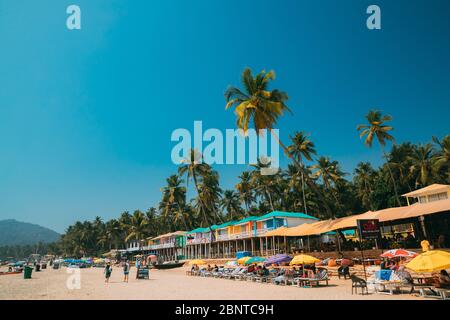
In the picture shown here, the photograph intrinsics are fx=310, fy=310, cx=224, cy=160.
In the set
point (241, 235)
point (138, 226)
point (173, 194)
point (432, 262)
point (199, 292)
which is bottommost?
point (199, 292)

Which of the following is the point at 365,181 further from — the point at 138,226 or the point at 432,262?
the point at 138,226

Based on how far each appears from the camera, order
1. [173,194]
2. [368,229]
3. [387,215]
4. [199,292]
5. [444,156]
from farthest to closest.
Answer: [173,194] < [444,156] < [387,215] < [199,292] < [368,229]

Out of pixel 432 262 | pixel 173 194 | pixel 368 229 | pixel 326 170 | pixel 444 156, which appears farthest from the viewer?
pixel 173 194

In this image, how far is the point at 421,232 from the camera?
25.4m

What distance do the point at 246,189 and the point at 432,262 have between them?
53.7 m

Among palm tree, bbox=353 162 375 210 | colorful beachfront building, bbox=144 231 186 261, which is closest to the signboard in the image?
palm tree, bbox=353 162 375 210

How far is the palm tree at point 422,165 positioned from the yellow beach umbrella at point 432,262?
117 feet

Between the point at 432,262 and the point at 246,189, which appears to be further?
the point at 246,189

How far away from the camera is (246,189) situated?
208 ft

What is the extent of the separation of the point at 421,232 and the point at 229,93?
2048 centimetres

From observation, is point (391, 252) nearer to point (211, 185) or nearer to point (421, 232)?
point (421, 232)

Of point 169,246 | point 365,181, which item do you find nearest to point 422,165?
point 365,181

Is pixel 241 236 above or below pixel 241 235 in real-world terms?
below
